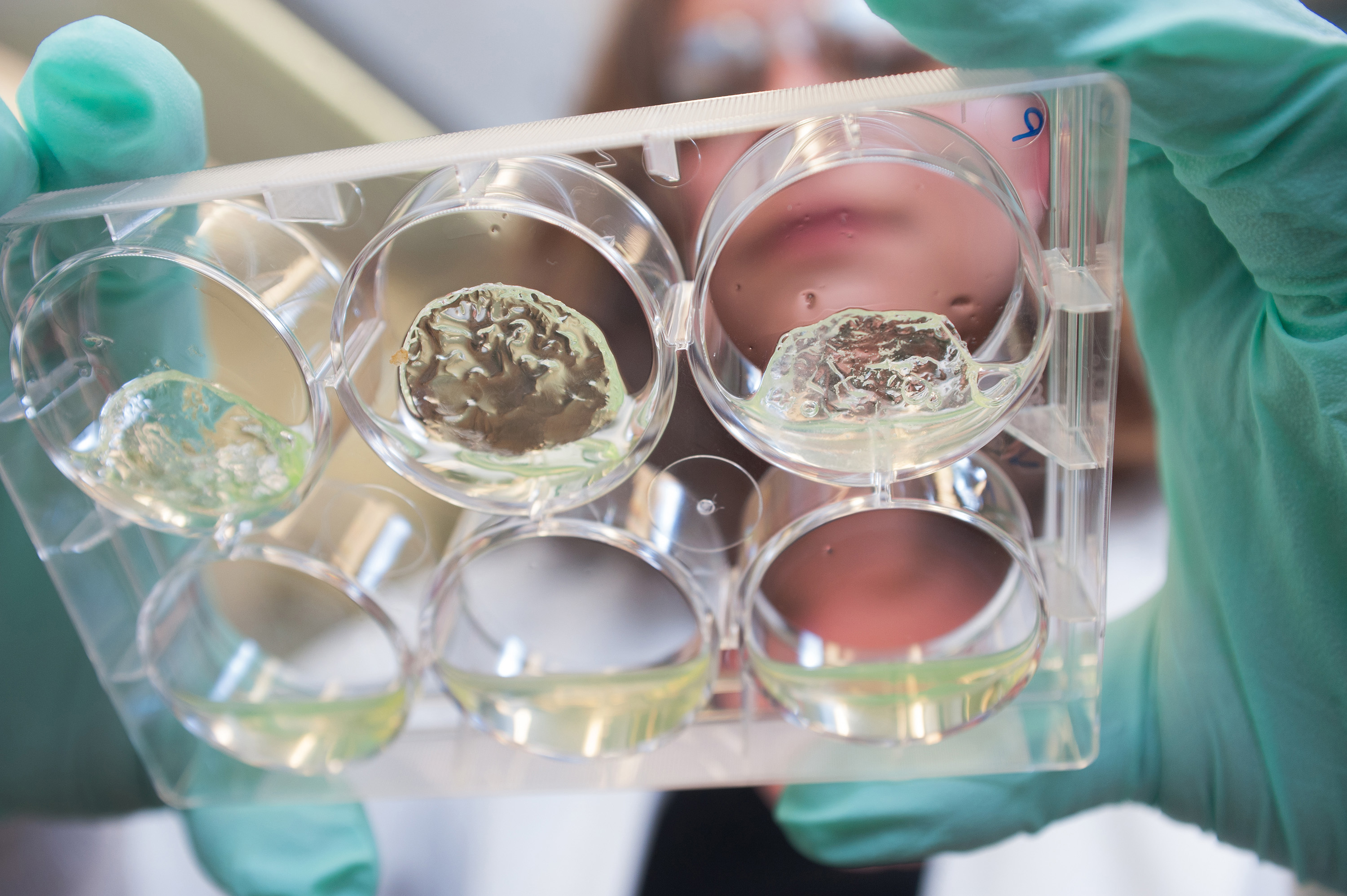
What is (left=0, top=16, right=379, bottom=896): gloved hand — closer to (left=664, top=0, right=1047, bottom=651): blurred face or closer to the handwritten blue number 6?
(left=664, top=0, right=1047, bottom=651): blurred face

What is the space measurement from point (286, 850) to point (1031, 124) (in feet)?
3.04

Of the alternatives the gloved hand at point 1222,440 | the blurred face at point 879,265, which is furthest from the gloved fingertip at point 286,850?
the blurred face at point 879,265

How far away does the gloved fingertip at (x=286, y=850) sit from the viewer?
861 mm

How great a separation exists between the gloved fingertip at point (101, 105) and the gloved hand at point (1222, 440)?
1.56 ft

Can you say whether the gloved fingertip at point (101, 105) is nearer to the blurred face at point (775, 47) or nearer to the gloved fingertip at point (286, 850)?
the blurred face at point (775, 47)

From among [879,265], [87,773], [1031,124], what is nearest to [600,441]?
[879,265]

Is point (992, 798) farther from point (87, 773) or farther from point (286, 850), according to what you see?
point (87, 773)

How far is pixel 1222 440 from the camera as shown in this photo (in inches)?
26.8

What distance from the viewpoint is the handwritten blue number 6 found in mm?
465

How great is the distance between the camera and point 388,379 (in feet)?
1.76

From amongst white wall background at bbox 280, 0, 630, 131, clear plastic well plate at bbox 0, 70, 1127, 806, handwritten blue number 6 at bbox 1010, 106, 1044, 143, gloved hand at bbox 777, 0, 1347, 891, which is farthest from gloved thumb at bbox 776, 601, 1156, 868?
white wall background at bbox 280, 0, 630, 131

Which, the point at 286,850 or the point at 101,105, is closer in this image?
the point at 101,105

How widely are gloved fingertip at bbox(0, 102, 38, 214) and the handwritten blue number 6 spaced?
597 millimetres

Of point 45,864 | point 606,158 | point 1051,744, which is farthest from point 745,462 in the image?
point 45,864
